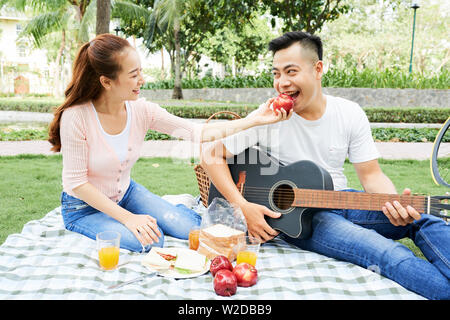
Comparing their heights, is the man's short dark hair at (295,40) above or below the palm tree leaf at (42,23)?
below

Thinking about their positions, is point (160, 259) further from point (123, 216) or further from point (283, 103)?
point (283, 103)

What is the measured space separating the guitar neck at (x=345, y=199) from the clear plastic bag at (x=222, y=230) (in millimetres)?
400

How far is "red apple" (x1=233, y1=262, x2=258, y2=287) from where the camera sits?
7.71ft

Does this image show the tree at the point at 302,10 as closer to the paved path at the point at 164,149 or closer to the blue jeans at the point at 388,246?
the paved path at the point at 164,149

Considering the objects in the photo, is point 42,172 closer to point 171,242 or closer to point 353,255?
point 171,242

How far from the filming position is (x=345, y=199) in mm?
2512

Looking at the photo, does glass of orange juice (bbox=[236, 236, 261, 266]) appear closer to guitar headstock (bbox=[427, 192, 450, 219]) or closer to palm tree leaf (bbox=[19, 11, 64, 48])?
guitar headstock (bbox=[427, 192, 450, 219])

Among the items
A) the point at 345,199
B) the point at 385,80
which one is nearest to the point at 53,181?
the point at 345,199

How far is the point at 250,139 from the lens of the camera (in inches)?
114

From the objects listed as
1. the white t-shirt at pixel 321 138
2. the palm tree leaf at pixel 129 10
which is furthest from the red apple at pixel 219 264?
the palm tree leaf at pixel 129 10

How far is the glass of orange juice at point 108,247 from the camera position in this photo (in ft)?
8.23

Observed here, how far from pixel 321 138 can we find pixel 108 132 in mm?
1490

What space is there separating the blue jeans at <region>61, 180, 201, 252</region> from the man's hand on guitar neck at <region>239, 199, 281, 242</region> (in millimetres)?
626

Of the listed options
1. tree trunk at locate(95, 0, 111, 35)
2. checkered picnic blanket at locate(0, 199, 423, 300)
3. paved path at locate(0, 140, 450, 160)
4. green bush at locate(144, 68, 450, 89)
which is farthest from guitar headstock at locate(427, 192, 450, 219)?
green bush at locate(144, 68, 450, 89)
